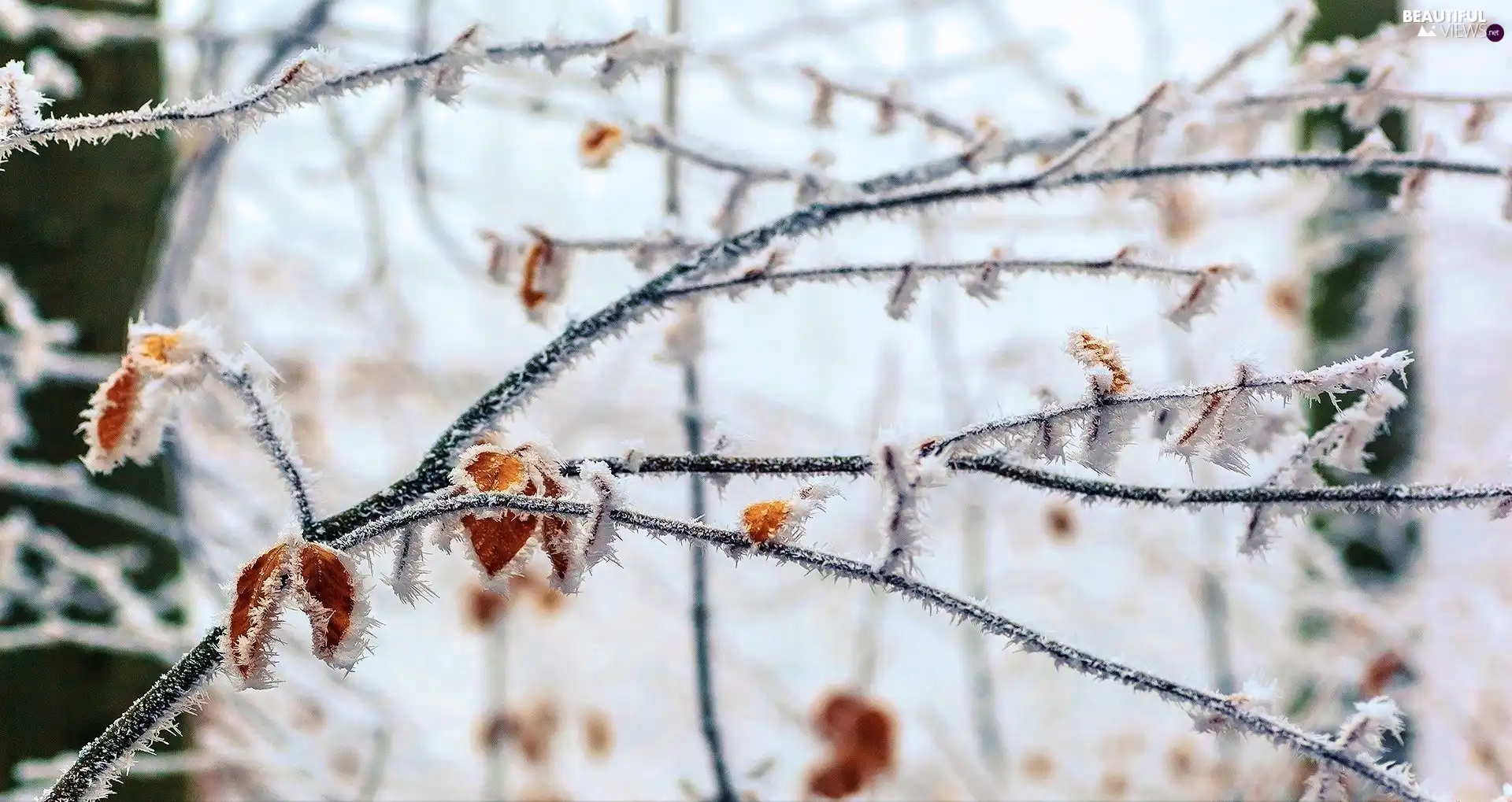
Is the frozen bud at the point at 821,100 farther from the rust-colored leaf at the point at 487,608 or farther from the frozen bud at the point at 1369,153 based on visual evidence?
the rust-colored leaf at the point at 487,608

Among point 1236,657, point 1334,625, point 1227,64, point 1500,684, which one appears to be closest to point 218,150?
point 1227,64

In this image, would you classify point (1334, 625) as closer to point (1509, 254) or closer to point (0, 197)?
point (1509, 254)

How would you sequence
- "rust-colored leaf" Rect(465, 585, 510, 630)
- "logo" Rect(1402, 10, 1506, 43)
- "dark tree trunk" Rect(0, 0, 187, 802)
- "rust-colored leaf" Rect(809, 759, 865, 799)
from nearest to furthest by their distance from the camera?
"logo" Rect(1402, 10, 1506, 43), "rust-colored leaf" Rect(809, 759, 865, 799), "dark tree trunk" Rect(0, 0, 187, 802), "rust-colored leaf" Rect(465, 585, 510, 630)

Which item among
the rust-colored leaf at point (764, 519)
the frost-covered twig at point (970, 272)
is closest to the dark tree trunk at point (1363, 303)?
the frost-covered twig at point (970, 272)

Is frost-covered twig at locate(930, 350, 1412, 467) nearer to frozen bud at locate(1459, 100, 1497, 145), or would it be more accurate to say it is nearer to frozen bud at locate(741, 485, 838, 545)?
frozen bud at locate(741, 485, 838, 545)

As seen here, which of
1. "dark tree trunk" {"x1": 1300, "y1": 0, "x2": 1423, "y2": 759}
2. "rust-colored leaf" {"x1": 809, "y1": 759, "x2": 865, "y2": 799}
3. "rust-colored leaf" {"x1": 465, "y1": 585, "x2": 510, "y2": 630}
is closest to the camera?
"rust-colored leaf" {"x1": 809, "y1": 759, "x2": 865, "y2": 799}

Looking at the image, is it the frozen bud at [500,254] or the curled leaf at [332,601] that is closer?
the curled leaf at [332,601]

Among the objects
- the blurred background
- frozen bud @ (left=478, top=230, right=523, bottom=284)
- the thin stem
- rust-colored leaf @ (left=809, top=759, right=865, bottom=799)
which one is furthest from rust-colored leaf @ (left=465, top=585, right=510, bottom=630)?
frozen bud @ (left=478, top=230, right=523, bottom=284)
